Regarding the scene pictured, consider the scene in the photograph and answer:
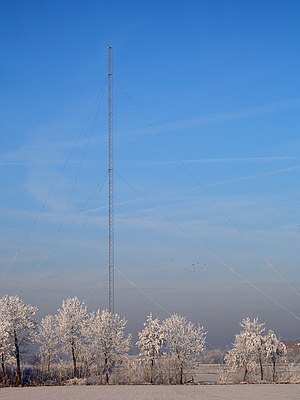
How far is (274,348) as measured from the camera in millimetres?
90500

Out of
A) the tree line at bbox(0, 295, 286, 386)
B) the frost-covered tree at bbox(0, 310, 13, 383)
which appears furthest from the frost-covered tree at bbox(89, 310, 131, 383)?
the frost-covered tree at bbox(0, 310, 13, 383)

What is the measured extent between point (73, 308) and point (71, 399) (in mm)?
41597

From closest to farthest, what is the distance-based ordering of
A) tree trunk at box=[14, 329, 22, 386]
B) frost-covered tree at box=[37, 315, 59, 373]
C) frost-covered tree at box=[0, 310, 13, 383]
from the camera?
tree trunk at box=[14, 329, 22, 386] → frost-covered tree at box=[0, 310, 13, 383] → frost-covered tree at box=[37, 315, 59, 373]

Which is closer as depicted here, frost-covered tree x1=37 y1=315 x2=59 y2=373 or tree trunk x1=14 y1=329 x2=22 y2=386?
tree trunk x1=14 y1=329 x2=22 y2=386

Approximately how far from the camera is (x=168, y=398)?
5156 centimetres

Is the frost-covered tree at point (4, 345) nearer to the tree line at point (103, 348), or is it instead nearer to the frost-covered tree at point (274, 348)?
the tree line at point (103, 348)

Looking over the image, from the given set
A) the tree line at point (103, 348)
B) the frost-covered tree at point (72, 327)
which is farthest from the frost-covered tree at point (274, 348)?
the frost-covered tree at point (72, 327)

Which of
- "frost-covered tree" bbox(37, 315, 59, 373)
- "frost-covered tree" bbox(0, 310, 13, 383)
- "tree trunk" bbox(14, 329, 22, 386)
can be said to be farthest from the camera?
"frost-covered tree" bbox(37, 315, 59, 373)

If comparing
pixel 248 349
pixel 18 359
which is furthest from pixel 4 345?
pixel 248 349

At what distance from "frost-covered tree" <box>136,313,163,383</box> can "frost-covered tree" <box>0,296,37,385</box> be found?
15.4 metres

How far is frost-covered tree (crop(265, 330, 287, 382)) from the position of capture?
89.3 metres

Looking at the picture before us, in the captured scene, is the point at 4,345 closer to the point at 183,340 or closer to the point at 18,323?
the point at 18,323

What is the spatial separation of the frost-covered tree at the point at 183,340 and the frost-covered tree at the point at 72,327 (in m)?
11.4

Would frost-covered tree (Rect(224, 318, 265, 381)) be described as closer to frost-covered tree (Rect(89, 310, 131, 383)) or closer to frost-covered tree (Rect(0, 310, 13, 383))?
frost-covered tree (Rect(89, 310, 131, 383))
